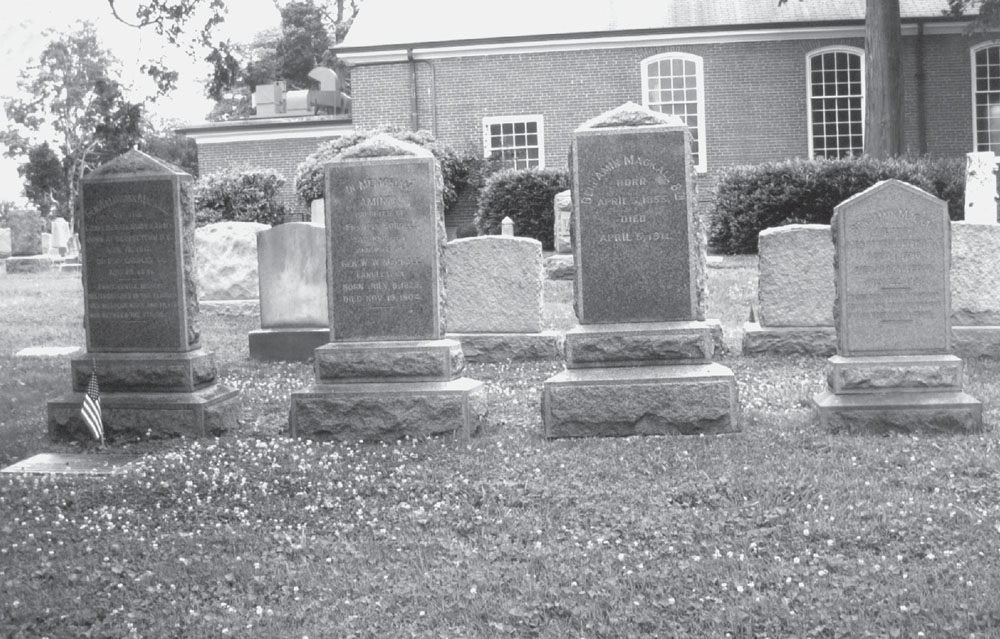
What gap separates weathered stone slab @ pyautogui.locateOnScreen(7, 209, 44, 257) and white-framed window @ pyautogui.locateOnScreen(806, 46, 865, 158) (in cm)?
1864

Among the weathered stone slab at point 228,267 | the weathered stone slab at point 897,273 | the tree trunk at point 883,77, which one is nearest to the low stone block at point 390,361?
the weathered stone slab at point 897,273

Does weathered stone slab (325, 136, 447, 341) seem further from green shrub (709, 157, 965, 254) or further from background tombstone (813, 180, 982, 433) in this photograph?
green shrub (709, 157, 965, 254)

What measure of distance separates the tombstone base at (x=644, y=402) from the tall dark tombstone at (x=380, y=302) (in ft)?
2.23

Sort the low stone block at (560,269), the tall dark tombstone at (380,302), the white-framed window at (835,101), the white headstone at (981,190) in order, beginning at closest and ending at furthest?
the tall dark tombstone at (380,302) < the white headstone at (981,190) < the low stone block at (560,269) < the white-framed window at (835,101)

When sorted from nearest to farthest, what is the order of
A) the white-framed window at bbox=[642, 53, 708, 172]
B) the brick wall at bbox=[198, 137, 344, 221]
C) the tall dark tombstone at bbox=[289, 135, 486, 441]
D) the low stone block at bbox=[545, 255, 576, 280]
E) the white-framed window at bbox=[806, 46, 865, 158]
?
the tall dark tombstone at bbox=[289, 135, 486, 441], the low stone block at bbox=[545, 255, 576, 280], the white-framed window at bbox=[806, 46, 865, 158], the white-framed window at bbox=[642, 53, 708, 172], the brick wall at bbox=[198, 137, 344, 221]

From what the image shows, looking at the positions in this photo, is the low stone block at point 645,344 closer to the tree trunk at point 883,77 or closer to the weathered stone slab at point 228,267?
the weathered stone slab at point 228,267

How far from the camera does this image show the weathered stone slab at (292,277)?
42.9 ft

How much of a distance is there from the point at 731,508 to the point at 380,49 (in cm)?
2543

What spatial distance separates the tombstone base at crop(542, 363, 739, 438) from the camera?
27.1ft

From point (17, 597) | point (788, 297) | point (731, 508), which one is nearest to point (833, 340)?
point (788, 297)

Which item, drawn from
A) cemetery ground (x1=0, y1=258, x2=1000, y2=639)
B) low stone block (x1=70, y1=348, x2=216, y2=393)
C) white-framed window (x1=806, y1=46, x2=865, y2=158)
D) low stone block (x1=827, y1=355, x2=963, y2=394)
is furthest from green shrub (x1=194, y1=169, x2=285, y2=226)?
low stone block (x1=827, y1=355, x2=963, y2=394)

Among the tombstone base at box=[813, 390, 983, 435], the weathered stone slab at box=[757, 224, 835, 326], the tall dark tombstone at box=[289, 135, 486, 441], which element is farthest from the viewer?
the weathered stone slab at box=[757, 224, 835, 326]

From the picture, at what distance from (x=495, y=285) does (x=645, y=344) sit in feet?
14.1

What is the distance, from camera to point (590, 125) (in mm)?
8680
